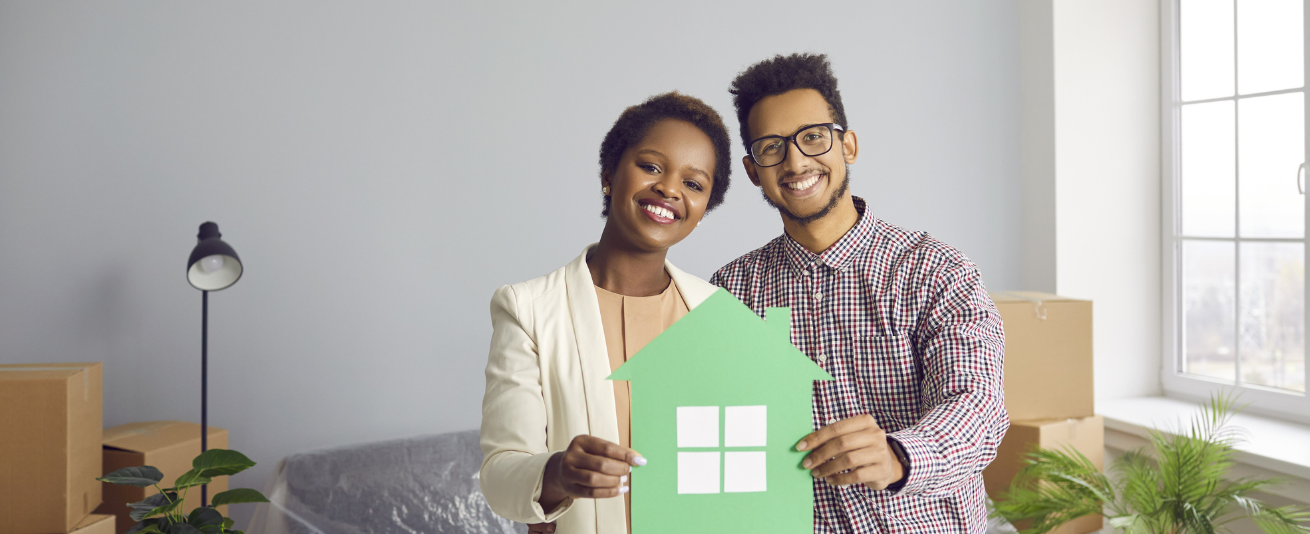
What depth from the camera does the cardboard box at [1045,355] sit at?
221 centimetres

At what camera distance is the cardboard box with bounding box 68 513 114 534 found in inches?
66.2

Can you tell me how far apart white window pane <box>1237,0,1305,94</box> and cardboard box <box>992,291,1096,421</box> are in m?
1.05

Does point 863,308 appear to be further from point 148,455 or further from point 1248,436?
point 1248,436

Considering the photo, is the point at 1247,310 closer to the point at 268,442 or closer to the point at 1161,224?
the point at 1161,224

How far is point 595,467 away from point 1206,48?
9.91 ft

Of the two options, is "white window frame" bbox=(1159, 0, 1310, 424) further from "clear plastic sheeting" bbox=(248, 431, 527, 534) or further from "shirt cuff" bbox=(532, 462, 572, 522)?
"shirt cuff" bbox=(532, 462, 572, 522)

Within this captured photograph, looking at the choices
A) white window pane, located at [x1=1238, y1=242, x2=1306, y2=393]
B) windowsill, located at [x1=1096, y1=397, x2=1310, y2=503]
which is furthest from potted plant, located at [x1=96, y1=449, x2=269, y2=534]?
white window pane, located at [x1=1238, y1=242, x2=1306, y2=393]

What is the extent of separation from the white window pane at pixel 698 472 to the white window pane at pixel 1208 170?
2.70 m

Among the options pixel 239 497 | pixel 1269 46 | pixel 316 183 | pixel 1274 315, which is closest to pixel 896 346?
pixel 239 497

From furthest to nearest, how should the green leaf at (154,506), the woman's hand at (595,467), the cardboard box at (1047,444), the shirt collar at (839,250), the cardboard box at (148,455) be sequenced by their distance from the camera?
the cardboard box at (1047,444)
the cardboard box at (148,455)
the green leaf at (154,506)
the shirt collar at (839,250)
the woman's hand at (595,467)

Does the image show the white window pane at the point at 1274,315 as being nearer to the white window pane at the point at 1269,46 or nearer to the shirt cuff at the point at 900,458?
the white window pane at the point at 1269,46

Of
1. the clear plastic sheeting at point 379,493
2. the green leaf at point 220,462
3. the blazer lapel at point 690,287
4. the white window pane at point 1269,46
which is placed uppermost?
the white window pane at point 1269,46

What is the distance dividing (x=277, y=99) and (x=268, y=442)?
1023 mm

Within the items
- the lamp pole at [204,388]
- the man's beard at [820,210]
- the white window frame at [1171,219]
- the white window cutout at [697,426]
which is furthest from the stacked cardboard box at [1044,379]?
the lamp pole at [204,388]
